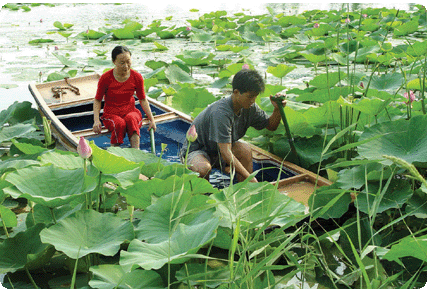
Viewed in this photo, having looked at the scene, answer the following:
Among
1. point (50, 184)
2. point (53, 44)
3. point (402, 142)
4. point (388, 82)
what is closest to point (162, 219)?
point (50, 184)

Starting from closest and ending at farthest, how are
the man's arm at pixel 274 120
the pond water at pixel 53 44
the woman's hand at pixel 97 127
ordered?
the man's arm at pixel 274 120 < the woman's hand at pixel 97 127 < the pond water at pixel 53 44

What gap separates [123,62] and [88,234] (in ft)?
5.16

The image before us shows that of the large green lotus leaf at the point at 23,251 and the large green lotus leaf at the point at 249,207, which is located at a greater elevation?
the large green lotus leaf at the point at 249,207

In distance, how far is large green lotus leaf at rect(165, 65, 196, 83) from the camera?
185 inches

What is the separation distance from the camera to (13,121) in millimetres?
3703

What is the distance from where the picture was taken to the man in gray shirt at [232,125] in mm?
2336

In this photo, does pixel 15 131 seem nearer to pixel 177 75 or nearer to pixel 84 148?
pixel 84 148

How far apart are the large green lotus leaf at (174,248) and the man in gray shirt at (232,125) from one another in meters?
0.72

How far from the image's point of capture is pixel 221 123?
2432mm

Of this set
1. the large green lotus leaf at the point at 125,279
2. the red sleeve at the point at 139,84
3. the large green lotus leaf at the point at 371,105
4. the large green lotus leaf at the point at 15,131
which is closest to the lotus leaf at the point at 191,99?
the red sleeve at the point at 139,84

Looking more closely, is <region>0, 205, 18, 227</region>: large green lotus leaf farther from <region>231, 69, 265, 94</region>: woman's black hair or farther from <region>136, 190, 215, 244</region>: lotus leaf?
<region>231, 69, 265, 94</region>: woman's black hair

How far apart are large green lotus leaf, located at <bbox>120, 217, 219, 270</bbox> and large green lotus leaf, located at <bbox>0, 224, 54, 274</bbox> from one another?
1.30 feet

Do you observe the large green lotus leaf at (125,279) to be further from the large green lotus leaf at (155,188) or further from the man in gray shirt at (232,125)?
the man in gray shirt at (232,125)

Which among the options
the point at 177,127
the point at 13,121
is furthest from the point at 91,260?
the point at 13,121
